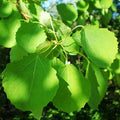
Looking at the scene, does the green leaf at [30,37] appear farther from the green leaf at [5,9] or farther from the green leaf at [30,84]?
the green leaf at [5,9]

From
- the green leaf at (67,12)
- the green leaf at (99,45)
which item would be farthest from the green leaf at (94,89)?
the green leaf at (67,12)

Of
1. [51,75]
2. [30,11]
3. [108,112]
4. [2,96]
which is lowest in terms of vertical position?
[108,112]

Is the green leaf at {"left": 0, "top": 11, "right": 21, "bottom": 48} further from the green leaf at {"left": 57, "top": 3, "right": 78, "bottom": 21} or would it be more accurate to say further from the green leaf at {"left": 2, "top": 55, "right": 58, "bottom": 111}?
the green leaf at {"left": 57, "top": 3, "right": 78, "bottom": 21}

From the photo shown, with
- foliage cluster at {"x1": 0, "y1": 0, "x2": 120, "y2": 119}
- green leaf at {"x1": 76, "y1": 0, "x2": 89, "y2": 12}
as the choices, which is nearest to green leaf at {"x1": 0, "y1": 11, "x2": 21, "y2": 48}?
foliage cluster at {"x1": 0, "y1": 0, "x2": 120, "y2": 119}

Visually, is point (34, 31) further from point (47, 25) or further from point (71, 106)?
point (71, 106)

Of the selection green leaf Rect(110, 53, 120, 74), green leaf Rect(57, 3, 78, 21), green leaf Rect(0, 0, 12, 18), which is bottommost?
green leaf Rect(110, 53, 120, 74)

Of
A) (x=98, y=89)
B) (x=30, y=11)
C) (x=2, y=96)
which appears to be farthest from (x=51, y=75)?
(x=2, y=96)
